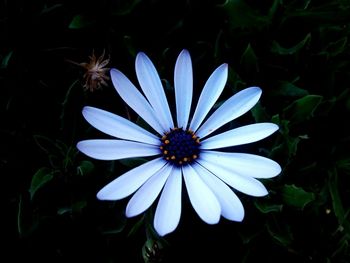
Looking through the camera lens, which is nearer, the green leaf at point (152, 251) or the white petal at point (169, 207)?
the white petal at point (169, 207)

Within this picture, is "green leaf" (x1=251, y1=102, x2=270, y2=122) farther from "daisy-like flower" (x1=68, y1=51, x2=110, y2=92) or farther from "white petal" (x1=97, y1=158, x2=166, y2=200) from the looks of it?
"daisy-like flower" (x1=68, y1=51, x2=110, y2=92)

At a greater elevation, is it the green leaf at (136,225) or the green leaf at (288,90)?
the green leaf at (288,90)

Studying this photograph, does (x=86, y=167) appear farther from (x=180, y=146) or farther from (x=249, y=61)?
(x=249, y=61)

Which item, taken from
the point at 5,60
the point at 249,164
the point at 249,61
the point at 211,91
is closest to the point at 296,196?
the point at 249,164

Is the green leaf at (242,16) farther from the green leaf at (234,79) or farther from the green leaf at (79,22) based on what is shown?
the green leaf at (79,22)

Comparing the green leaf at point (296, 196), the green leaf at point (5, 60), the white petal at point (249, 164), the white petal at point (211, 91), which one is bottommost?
the green leaf at point (296, 196)

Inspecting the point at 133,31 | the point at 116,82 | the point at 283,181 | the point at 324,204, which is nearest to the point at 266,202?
the point at 283,181

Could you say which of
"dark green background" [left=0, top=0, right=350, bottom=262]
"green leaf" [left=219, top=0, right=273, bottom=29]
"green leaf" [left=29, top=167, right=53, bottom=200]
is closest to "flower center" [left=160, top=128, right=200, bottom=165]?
"dark green background" [left=0, top=0, right=350, bottom=262]

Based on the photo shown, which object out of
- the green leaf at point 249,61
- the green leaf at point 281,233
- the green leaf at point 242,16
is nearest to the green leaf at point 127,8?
the green leaf at point 242,16
